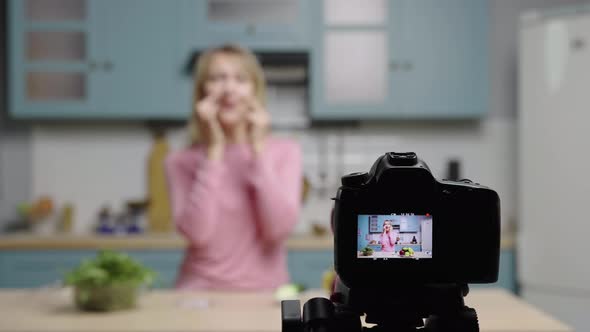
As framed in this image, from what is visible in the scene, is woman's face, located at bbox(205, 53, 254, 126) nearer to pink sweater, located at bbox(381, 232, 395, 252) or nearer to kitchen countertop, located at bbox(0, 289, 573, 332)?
→ kitchen countertop, located at bbox(0, 289, 573, 332)

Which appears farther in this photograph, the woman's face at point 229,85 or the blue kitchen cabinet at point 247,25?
the blue kitchen cabinet at point 247,25

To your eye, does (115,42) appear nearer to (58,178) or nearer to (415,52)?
(58,178)

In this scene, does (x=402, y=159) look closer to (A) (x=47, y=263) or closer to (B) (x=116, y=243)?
(B) (x=116, y=243)

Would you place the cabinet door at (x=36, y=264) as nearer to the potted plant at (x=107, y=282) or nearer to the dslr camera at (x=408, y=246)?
the potted plant at (x=107, y=282)

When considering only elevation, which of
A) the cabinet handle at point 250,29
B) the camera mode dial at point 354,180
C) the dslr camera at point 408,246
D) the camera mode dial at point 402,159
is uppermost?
the cabinet handle at point 250,29

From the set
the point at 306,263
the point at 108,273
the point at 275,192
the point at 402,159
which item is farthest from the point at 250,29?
the point at 402,159

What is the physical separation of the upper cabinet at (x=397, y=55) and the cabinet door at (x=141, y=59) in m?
0.71

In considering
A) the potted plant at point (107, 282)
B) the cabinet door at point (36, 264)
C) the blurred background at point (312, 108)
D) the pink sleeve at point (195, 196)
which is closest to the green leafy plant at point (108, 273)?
the potted plant at point (107, 282)

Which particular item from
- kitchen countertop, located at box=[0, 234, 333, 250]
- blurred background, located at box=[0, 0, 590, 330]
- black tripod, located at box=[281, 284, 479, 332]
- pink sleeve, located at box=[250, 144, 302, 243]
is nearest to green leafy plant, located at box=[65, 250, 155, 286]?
pink sleeve, located at box=[250, 144, 302, 243]

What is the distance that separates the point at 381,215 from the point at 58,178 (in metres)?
3.29

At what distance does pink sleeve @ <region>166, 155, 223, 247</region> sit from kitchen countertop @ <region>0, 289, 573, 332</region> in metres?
0.17

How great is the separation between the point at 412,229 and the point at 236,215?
1310 millimetres

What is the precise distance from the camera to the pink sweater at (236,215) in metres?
1.72

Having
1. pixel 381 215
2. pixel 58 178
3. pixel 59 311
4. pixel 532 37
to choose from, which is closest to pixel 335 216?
pixel 381 215
